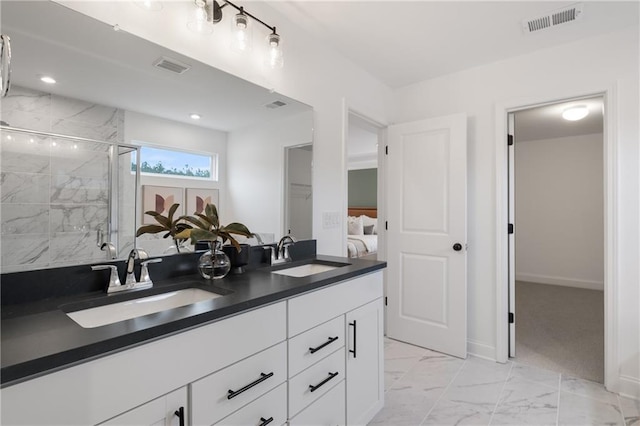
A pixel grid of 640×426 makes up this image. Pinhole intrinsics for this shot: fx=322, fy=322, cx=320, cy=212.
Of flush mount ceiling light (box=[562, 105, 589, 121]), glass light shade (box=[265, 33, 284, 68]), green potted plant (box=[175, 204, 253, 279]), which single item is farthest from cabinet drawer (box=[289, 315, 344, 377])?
flush mount ceiling light (box=[562, 105, 589, 121])

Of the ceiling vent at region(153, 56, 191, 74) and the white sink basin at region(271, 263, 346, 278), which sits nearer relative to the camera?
the ceiling vent at region(153, 56, 191, 74)

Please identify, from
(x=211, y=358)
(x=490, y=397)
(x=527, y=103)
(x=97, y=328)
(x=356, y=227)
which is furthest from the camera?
(x=356, y=227)

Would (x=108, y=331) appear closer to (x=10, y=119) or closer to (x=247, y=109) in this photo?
(x=10, y=119)

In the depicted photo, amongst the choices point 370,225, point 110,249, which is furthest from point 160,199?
point 370,225

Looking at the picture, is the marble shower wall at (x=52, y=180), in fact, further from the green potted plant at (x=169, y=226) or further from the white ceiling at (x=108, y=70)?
the green potted plant at (x=169, y=226)

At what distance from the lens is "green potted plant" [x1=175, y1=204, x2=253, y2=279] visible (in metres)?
1.42

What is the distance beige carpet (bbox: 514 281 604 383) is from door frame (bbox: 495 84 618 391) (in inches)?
10.9

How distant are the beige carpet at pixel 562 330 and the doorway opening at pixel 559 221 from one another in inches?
0.5

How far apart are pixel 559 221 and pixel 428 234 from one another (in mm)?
3646

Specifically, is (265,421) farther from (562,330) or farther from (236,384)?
(562,330)

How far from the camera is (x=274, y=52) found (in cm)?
187

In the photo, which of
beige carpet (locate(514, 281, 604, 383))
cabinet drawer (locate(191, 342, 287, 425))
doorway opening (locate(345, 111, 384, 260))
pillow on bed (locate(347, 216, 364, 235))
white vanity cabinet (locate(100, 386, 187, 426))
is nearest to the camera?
white vanity cabinet (locate(100, 386, 187, 426))

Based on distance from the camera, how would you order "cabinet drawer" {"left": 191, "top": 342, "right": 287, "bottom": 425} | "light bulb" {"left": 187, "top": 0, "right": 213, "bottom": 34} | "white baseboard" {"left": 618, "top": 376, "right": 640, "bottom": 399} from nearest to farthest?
"cabinet drawer" {"left": 191, "top": 342, "right": 287, "bottom": 425} → "light bulb" {"left": 187, "top": 0, "right": 213, "bottom": 34} → "white baseboard" {"left": 618, "top": 376, "right": 640, "bottom": 399}

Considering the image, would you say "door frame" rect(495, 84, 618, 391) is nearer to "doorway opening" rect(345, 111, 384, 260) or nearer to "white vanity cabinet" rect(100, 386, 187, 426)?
"doorway opening" rect(345, 111, 384, 260)
